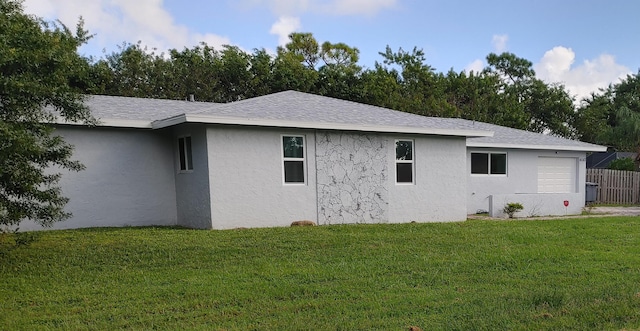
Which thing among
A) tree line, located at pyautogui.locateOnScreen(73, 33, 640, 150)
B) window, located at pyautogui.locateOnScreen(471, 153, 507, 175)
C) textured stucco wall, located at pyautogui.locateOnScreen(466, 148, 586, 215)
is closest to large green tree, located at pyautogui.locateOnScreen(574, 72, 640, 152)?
tree line, located at pyautogui.locateOnScreen(73, 33, 640, 150)

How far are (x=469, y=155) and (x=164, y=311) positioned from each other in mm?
12738

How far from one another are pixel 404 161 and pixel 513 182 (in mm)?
5749

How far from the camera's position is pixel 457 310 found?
497 cm

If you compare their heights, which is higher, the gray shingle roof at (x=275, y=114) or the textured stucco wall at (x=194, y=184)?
the gray shingle roof at (x=275, y=114)

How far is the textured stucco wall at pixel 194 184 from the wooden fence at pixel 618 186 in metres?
17.5

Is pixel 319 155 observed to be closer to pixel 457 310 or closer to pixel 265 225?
pixel 265 225

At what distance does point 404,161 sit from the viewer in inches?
507

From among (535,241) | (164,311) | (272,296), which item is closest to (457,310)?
(272,296)

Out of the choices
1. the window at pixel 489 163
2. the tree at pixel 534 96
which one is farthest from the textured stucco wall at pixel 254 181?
the tree at pixel 534 96

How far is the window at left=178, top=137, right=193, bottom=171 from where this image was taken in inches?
444

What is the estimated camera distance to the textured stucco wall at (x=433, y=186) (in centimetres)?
1273

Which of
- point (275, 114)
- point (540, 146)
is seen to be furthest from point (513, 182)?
point (275, 114)

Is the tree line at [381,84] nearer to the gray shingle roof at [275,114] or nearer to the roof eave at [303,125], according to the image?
the gray shingle roof at [275,114]

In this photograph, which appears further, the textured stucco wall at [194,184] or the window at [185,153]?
the window at [185,153]
